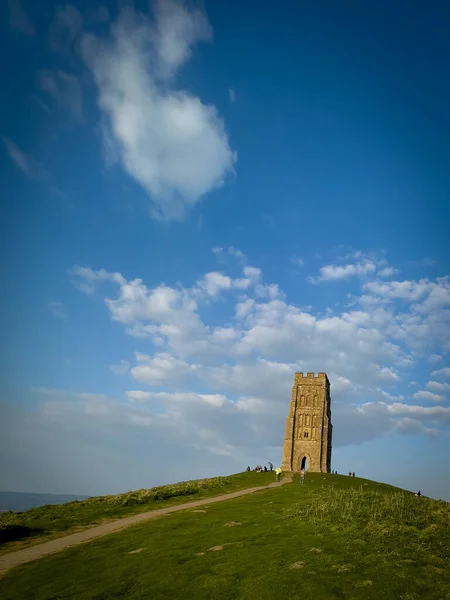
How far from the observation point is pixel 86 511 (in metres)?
44.9

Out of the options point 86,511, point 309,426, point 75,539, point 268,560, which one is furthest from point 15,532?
point 309,426

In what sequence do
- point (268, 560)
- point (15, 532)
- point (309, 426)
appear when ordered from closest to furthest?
point (268, 560), point (15, 532), point (309, 426)

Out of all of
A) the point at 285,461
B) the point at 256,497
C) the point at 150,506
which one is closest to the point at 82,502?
the point at 150,506

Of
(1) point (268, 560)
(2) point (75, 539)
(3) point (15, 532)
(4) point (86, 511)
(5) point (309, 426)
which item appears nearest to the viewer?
(1) point (268, 560)

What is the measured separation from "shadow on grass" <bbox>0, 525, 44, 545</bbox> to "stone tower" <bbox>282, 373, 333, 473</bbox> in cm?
6917

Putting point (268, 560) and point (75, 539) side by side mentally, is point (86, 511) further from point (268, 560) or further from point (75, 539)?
point (268, 560)

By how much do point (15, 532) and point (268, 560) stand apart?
23.4 metres

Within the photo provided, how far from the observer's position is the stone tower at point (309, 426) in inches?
3802

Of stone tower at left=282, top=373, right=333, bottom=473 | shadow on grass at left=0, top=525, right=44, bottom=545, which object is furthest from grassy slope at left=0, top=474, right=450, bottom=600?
stone tower at left=282, top=373, right=333, bottom=473

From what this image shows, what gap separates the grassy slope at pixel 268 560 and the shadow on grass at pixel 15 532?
7536mm

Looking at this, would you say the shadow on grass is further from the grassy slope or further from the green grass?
the grassy slope

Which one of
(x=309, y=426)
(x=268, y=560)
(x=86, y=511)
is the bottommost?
(x=86, y=511)

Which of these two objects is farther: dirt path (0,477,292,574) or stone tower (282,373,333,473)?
stone tower (282,373,333,473)

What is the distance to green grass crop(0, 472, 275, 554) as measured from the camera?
34.5 metres
